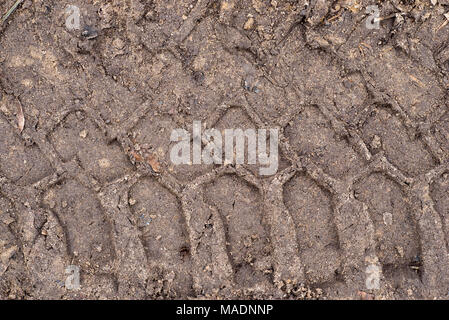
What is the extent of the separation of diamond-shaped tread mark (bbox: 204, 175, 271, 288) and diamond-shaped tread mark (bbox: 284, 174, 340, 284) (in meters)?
0.13

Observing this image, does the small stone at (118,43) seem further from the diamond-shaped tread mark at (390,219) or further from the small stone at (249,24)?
the diamond-shaped tread mark at (390,219)

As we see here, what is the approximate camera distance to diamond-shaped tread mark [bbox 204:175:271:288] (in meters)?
1.84

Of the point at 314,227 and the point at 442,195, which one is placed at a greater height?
the point at 442,195

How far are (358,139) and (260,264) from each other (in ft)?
1.99

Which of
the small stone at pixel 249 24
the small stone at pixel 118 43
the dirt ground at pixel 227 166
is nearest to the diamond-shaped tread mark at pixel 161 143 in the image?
the dirt ground at pixel 227 166

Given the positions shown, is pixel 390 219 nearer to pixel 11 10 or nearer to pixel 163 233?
pixel 163 233

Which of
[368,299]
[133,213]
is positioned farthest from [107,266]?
[368,299]

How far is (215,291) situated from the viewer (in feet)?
5.93

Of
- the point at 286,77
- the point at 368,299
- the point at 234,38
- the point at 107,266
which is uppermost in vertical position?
the point at 234,38

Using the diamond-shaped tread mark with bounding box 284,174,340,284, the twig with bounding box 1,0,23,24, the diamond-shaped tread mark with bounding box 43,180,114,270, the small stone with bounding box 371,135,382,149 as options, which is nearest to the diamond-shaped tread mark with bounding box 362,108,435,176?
the small stone with bounding box 371,135,382,149

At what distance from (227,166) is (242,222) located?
0.22m

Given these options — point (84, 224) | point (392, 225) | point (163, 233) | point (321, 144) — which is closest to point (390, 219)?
point (392, 225)

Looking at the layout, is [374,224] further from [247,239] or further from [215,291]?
[215,291]

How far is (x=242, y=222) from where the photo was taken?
Result: 6.06ft
